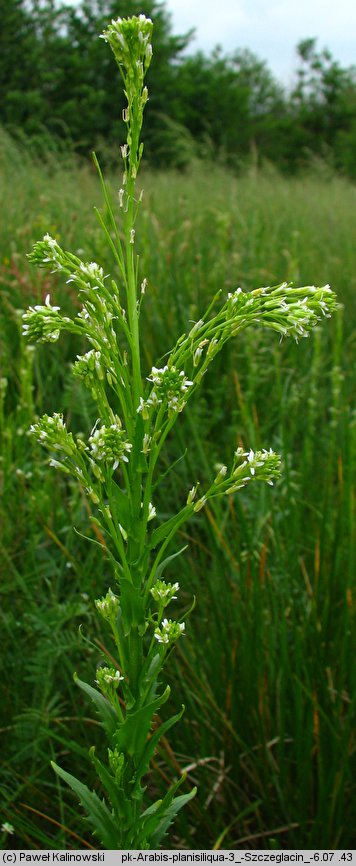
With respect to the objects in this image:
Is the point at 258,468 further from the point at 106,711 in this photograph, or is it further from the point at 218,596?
the point at 218,596

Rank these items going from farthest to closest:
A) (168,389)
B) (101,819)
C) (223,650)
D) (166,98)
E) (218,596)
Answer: (166,98), (218,596), (223,650), (101,819), (168,389)

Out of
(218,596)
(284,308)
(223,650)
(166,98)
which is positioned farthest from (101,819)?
(166,98)

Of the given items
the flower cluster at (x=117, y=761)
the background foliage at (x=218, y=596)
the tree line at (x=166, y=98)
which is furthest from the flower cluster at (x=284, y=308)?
the tree line at (x=166, y=98)

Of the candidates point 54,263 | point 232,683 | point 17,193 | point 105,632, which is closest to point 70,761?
point 105,632

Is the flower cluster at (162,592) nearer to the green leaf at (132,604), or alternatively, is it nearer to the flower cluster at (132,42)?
the green leaf at (132,604)

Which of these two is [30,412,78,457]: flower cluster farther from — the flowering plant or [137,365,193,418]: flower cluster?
[137,365,193,418]: flower cluster

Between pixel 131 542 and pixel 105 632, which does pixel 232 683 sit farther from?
pixel 131 542
